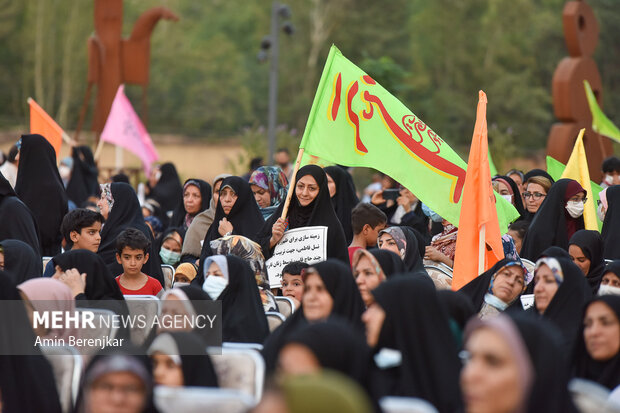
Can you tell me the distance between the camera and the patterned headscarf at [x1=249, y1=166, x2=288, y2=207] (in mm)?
7906

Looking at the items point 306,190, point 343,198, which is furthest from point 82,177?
point 306,190

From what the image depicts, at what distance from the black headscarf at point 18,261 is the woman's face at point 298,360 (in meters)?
2.61

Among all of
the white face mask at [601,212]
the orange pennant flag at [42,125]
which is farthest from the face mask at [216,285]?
the orange pennant flag at [42,125]

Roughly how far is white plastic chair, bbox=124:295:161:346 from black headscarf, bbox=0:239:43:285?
0.57 m

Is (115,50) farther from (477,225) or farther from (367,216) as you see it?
(477,225)

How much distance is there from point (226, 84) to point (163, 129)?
379 centimetres

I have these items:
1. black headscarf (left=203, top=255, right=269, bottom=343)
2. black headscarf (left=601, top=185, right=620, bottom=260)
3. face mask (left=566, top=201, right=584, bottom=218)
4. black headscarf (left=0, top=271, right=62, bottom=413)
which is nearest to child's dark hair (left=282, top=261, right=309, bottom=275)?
black headscarf (left=203, top=255, right=269, bottom=343)

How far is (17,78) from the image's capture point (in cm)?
3394

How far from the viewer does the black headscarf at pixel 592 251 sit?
620cm

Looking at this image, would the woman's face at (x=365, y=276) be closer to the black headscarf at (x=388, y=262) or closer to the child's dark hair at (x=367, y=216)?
the black headscarf at (x=388, y=262)

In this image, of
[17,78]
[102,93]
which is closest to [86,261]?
[102,93]

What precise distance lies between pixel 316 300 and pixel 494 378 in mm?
1647

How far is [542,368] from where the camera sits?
9.96 ft

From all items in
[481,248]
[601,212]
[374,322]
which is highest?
[601,212]
